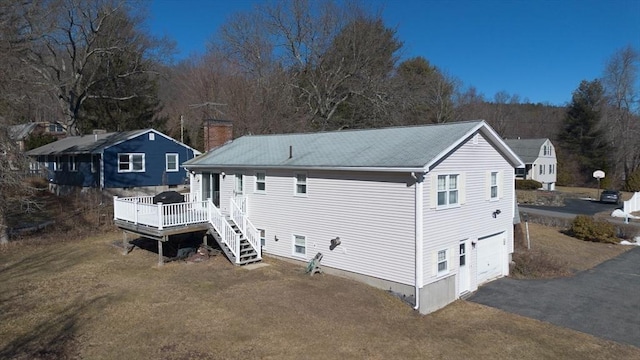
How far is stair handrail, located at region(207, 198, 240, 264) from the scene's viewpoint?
16594mm

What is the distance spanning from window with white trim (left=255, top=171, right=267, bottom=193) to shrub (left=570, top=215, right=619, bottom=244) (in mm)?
20197

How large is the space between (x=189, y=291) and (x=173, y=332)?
3037 mm

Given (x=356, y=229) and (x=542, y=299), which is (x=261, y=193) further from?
(x=542, y=299)

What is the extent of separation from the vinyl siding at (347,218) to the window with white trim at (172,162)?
17761mm

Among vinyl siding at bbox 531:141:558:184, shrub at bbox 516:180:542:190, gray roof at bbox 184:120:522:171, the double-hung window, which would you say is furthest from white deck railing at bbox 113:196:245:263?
vinyl siding at bbox 531:141:558:184

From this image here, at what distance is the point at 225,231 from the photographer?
16969 mm

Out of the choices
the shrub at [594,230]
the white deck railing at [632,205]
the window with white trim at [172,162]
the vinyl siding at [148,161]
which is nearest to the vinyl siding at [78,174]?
the vinyl siding at [148,161]

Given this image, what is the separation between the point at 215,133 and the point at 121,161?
490 inches

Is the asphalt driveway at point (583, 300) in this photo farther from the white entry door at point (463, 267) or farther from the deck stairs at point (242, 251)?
the deck stairs at point (242, 251)

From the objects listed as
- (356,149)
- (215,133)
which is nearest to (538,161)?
(215,133)

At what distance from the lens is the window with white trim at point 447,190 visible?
14.6 metres

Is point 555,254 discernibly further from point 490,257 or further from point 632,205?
point 632,205

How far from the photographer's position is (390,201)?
1411 centimetres

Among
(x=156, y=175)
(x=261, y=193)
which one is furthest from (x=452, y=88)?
(x=261, y=193)
